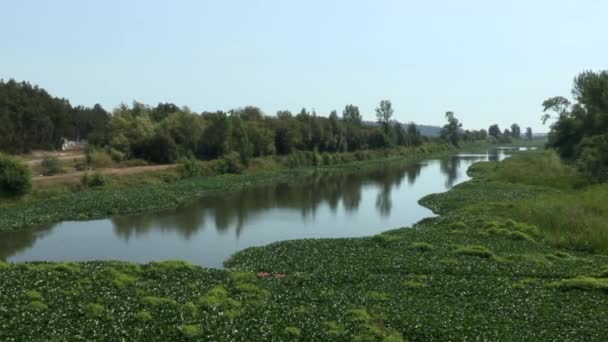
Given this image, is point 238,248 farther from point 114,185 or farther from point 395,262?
point 114,185

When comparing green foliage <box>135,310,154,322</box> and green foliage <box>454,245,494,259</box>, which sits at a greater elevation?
green foliage <box>135,310,154,322</box>

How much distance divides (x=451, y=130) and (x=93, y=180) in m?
154

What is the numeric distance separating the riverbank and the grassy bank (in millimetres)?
16650

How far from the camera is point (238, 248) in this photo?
28812mm

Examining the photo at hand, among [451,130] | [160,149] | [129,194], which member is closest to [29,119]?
[160,149]

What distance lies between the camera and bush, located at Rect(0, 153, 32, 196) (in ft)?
130

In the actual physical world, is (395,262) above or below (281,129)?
below

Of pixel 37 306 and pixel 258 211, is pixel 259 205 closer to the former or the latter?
pixel 258 211

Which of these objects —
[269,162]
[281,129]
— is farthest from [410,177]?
[281,129]

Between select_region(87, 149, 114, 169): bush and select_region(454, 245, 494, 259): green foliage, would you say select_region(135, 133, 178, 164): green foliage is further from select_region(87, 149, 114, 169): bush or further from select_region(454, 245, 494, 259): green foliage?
select_region(454, 245, 494, 259): green foliage

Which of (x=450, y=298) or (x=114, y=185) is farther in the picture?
(x=114, y=185)

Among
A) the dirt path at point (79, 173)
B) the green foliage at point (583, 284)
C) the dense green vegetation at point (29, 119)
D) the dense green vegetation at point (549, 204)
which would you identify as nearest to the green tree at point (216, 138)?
the dirt path at point (79, 173)

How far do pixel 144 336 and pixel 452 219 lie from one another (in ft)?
77.9

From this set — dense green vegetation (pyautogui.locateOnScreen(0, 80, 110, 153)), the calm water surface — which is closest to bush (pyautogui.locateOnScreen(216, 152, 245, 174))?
the calm water surface
